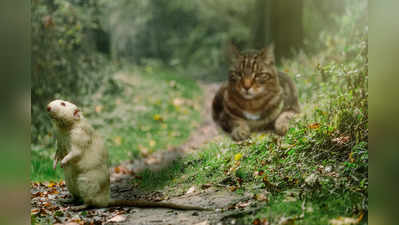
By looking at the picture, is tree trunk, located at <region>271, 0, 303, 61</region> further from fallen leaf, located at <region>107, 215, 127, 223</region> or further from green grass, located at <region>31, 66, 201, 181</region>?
fallen leaf, located at <region>107, 215, 127, 223</region>

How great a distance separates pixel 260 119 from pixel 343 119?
1.04 meters

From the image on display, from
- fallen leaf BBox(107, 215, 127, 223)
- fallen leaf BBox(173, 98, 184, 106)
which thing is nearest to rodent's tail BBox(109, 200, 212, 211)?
fallen leaf BBox(107, 215, 127, 223)

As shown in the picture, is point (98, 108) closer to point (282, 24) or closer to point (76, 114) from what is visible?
point (282, 24)

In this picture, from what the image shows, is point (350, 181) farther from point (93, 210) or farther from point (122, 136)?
point (122, 136)

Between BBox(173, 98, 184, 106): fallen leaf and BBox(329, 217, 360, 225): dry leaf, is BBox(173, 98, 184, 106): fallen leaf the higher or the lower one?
the higher one

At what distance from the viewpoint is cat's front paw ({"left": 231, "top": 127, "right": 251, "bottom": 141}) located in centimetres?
385

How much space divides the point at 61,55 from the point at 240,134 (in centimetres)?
309

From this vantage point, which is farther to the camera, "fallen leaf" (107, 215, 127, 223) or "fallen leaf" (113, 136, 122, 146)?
"fallen leaf" (113, 136, 122, 146)

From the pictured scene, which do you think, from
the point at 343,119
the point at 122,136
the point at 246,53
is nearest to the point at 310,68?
the point at 246,53

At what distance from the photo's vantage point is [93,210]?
2902 millimetres

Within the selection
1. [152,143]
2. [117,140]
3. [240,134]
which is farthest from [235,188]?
[117,140]

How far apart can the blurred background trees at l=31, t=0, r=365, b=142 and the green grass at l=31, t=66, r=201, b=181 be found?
9.5 inches

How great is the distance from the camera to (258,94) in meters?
3.78

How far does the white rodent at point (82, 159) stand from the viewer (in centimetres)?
280
